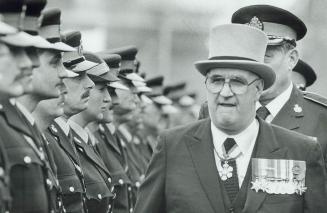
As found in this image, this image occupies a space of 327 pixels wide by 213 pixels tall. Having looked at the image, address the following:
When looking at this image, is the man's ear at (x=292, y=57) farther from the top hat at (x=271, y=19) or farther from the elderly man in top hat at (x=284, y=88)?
the top hat at (x=271, y=19)

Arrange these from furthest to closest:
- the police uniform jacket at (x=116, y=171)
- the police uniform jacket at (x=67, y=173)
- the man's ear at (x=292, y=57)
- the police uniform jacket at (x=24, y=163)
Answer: the police uniform jacket at (x=116, y=171), the man's ear at (x=292, y=57), the police uniform jacket at (x=67, y=173), the police uniform jacket at (x=24, y=163)

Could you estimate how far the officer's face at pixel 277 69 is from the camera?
28.8ft

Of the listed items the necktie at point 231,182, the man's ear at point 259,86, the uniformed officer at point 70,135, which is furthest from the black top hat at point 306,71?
the necktie at point 231,182

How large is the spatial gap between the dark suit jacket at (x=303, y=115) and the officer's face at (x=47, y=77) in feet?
6.07

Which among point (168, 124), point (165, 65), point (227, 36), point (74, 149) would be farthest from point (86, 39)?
point (227, 36)

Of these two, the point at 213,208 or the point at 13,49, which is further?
the point at 213,208

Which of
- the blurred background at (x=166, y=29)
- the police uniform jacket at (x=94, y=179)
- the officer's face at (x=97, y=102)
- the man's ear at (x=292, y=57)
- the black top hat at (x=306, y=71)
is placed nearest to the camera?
the police uniform jacket at (x=94, y=179)

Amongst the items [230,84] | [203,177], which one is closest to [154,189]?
[203,177]

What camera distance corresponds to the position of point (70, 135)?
8711 mm

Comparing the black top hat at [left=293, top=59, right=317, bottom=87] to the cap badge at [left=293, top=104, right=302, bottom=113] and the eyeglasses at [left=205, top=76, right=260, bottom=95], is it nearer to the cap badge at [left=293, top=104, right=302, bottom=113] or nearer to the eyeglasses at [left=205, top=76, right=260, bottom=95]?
the cap badge at [left=293, top=104, right=302, bottom=113]

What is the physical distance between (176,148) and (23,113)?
1147 mm

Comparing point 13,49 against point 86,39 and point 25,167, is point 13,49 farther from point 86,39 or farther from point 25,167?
point 86,39

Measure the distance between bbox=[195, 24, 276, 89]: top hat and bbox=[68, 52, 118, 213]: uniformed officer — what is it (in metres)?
1.97

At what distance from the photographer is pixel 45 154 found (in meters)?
7.14
